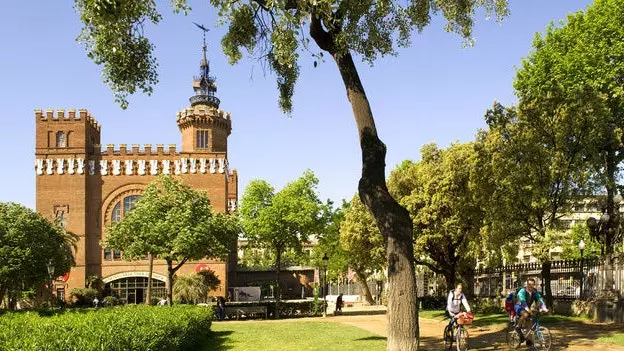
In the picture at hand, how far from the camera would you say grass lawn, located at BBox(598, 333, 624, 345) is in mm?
Result: 15137

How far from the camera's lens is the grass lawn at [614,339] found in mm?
15137

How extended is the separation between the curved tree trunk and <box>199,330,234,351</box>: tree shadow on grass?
8711 millimetres

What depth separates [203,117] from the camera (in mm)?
52281

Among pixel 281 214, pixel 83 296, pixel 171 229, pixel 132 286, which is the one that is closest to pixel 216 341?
pixel 171 229

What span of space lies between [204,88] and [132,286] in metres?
21.2

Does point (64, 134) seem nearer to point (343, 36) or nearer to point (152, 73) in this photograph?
point (152, 73)

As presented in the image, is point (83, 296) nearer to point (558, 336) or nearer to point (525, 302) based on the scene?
point (558, 336)

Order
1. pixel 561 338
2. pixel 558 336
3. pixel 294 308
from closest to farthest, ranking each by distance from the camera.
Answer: pixel 561 338 < pixel 558 336 < pixel 294 308

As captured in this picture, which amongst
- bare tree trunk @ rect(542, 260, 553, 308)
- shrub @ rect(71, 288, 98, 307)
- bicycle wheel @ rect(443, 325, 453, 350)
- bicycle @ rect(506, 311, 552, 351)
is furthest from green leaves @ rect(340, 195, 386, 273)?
shrub @ rect(71, 288, 98, 307)

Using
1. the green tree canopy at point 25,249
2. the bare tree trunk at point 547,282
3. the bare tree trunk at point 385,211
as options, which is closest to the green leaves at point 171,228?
the green tree canopy at point 25,249

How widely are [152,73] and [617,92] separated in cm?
2109

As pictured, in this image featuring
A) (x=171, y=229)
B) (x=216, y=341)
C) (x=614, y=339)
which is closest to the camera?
(x=614, y=339)

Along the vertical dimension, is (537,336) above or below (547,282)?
below

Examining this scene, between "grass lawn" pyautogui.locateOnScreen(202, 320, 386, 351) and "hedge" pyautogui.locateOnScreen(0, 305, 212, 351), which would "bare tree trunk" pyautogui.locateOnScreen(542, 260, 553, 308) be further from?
"hedge" pyautogui.locateOnScreen(0, 305, 212, 351)
